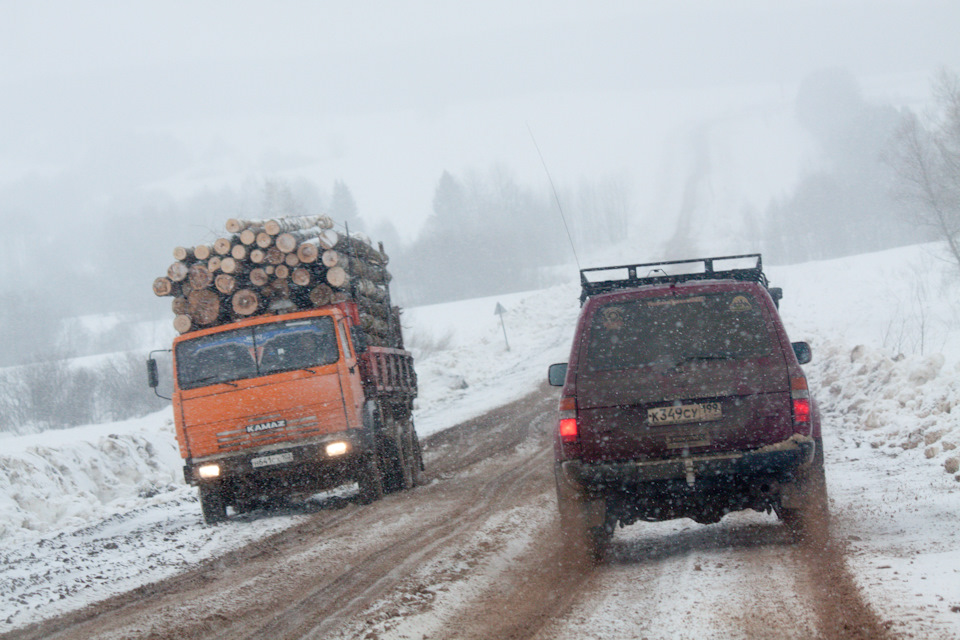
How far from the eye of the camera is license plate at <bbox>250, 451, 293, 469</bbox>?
10.1 m

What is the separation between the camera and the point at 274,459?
397 inches

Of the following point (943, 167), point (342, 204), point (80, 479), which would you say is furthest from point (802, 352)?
point (342, 204)

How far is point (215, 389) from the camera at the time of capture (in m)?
10.3

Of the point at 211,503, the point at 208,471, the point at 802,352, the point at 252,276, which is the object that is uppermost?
the point at 252,276

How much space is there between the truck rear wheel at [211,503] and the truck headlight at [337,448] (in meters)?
1.41

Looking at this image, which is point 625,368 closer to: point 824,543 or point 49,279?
point 824,543

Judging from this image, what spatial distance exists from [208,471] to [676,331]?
5997 millimetres

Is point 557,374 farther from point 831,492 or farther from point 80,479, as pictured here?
point 80,479

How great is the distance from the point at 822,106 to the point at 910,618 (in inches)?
5400

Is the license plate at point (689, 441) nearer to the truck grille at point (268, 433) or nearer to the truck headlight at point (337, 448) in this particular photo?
the truck headlight at point (337, 448)

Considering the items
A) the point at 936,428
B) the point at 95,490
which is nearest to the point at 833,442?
the point at 936,428

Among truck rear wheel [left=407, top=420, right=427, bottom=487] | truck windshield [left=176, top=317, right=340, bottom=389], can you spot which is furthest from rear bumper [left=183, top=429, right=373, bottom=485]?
truck rear wheel [left=407, top=420, right=427, bottom=487]

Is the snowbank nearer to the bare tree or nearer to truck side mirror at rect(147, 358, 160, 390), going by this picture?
truck side mirror at rect(147, 358, 160, 390)

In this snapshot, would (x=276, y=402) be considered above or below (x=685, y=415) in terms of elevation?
above
